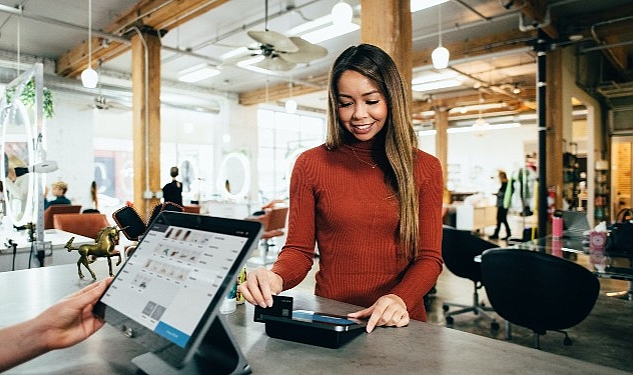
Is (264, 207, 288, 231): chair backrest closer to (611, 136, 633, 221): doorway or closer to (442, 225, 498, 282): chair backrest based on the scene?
(442, 225, 498, 282): chair backrest

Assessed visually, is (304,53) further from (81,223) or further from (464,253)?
(81,223)

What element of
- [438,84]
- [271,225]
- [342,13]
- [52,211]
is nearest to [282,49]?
[342,13]

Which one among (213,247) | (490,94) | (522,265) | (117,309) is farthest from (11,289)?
(490,94)

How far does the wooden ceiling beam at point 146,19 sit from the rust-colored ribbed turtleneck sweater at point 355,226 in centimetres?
→ 502

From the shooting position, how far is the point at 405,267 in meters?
1.40

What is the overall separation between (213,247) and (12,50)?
33.6 ft

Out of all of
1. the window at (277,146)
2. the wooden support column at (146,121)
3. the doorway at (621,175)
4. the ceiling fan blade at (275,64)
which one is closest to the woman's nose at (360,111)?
the ceiling fan blade at (275,64)

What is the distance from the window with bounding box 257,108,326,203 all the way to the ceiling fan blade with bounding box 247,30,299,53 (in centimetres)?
953

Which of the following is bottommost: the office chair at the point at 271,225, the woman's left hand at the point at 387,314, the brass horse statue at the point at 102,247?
the office chair at the point at 271,225

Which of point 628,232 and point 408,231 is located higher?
point 408,231

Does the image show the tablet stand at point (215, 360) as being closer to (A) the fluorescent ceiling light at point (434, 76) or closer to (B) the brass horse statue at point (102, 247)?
(B) the brass horse statue at point (102, 247)

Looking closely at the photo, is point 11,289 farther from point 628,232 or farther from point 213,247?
point 628,232

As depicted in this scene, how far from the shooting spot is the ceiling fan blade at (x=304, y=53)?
4861 millimetres

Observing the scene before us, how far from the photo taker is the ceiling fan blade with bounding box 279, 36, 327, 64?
4861 mm
